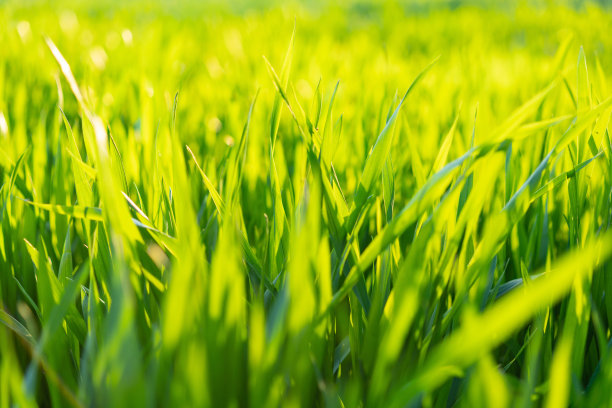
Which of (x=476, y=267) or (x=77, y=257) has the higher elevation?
(x=476, y=267)

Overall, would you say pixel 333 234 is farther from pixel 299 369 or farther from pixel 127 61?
pixel 127 61

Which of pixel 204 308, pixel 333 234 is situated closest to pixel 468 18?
pixel 333 234

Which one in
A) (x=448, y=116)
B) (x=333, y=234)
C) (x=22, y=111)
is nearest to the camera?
(x=333, y=234)

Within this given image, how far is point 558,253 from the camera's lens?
64 centimetres

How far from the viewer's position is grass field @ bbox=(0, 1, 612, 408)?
0.30 m

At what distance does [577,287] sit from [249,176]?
448 mm

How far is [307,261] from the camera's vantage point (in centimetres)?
32

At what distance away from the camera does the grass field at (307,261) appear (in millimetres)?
304

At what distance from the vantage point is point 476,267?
0.41 m

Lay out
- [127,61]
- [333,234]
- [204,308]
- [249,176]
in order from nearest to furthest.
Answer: [204,308] → [333,234] → [249,176] → [127,61]

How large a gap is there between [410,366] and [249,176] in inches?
15.6

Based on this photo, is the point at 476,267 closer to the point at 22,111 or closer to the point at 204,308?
the point at 204,308

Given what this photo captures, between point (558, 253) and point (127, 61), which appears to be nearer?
point (558, 253)

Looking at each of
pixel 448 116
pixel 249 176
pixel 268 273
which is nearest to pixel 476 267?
pixel 268 273
